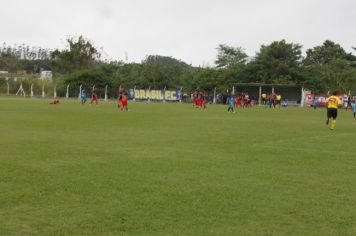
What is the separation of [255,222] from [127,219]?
1577mm

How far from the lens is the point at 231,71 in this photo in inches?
3076

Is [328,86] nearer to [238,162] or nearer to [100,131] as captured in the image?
[100,131]

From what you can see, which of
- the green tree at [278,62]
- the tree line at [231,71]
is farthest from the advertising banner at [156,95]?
the green tree at [278,62]

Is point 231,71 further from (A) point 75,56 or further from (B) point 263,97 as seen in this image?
(A) point 75,56

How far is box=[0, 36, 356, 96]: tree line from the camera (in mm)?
76062

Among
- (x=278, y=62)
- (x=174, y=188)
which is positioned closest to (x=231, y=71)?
(x=278, y=62)

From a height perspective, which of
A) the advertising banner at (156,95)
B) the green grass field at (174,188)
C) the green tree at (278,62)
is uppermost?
the green tree at (278,62)

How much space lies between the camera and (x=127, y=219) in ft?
22.3

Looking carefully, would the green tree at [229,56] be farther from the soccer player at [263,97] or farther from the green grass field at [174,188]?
the green grass field at [174,188]

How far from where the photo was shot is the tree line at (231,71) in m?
76.1

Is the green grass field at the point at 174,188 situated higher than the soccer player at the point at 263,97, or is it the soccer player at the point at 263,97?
the soccer player at the point at 263,97

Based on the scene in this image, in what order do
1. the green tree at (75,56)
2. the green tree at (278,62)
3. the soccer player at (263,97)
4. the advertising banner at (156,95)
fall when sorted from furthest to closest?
the green tree at (75,56), the advertising banner at (156,95), the green tree at (278,62), the soccer player at (263,97)

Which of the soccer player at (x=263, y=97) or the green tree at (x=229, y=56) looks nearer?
the soccer player at (x=263, y=97)

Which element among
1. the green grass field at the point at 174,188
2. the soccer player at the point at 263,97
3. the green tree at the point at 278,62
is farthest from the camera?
the green tree at the point at 278,62
